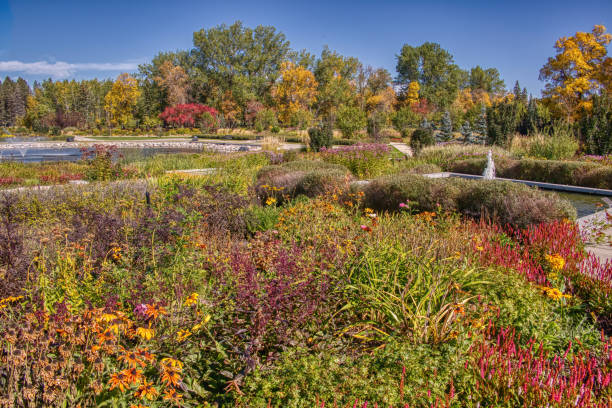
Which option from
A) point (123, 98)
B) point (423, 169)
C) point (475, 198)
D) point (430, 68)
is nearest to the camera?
point (475, 198)

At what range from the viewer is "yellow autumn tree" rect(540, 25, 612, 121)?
27.6 meters

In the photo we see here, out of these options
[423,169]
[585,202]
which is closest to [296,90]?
[423,169]

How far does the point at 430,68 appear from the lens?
5834 cm

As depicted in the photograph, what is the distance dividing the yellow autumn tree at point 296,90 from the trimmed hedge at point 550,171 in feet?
89.8

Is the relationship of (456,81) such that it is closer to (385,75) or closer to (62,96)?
(385,75)

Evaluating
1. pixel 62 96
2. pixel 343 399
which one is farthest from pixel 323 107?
pixel 62 96

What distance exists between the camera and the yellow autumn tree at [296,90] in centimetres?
3856

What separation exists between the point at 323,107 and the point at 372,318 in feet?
141

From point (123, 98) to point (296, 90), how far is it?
811 inches

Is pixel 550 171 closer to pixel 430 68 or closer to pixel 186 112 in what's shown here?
pixel 186 112

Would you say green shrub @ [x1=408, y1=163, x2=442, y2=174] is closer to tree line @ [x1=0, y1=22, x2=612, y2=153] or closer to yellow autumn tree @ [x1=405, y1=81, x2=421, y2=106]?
tree line @ [x1=0, y1=22, x2=612, y2=153]

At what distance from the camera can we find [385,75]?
4819cm

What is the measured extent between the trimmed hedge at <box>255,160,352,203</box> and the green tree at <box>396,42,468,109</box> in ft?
173

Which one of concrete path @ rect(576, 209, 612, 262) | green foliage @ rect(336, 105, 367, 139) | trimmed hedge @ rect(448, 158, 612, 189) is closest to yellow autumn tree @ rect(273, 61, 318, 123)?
green foliage @ rect(336, 105, 367, 139)
